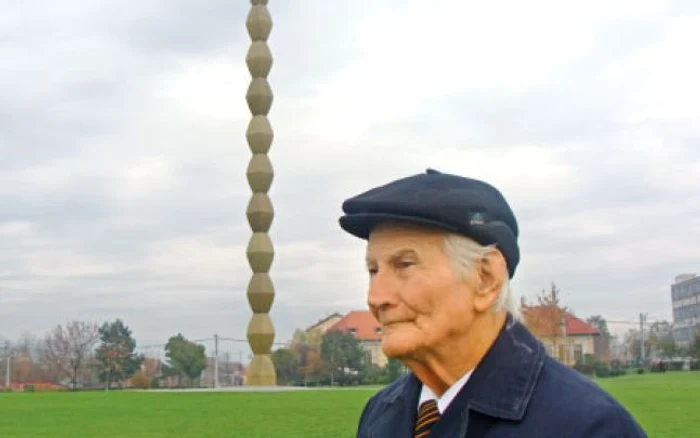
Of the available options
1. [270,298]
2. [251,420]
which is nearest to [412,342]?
[251,420]

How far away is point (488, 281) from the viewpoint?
195 centimetres

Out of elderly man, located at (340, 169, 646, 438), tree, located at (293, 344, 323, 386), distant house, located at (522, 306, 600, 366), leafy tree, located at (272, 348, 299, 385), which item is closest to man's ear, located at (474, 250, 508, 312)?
elderly man, located at (340, 169, 646, 438)

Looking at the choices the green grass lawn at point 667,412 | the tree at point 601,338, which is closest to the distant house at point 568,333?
the tree at point 601,338

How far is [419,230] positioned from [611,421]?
0.51 m

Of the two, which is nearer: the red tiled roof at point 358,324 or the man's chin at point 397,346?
the man's chin at point 397,346

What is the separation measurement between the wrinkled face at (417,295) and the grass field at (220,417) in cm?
1134

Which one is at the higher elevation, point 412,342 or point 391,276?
point 391,276

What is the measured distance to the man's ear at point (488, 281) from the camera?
1.94m

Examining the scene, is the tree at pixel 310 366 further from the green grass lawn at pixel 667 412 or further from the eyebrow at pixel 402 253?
the eyebrow at pixel 402 253

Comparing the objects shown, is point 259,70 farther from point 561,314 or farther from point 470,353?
point 470,353

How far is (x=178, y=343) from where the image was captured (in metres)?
56.1

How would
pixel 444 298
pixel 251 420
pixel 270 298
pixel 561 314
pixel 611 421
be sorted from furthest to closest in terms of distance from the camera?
pixel 561 314 < pixel 270 298 < pixel 251 420 < pixel 444 298 < pixel 611 421

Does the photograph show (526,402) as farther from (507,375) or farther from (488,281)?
(488,281)

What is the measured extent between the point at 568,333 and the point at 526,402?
261 feet
